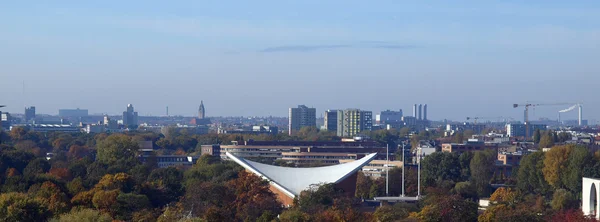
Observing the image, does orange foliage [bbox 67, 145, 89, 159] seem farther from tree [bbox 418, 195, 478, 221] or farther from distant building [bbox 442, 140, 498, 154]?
tree [bbox 418, 195, 478, 221]

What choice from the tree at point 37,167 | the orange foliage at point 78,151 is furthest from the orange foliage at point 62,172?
the orange foliage at point 78,151

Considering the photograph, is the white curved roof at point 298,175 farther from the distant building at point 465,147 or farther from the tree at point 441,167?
the distant building at point 465,147

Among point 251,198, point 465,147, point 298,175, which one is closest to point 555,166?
point 298,175

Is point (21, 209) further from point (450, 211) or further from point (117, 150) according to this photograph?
point (117, 150)

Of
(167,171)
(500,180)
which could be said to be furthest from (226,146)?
(167,171)

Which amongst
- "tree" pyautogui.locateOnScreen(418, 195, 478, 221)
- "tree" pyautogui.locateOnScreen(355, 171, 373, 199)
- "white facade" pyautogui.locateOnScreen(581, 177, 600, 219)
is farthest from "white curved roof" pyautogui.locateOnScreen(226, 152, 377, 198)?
"tree" pyautogui.locateOnScreen(418, 195, 478, 221)
